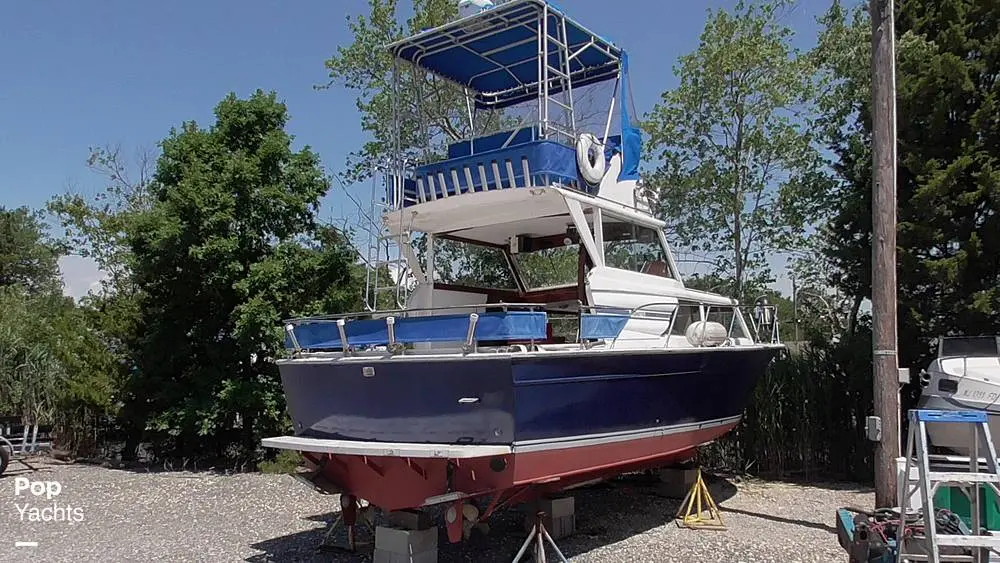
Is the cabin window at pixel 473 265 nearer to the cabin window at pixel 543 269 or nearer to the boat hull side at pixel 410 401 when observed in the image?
the cabin window at pixel 543 269

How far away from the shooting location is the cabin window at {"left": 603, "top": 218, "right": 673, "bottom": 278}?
7.81 meters

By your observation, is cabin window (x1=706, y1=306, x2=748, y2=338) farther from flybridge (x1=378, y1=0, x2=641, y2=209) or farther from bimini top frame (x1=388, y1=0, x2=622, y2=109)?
bimini top frame (x1=388, y1=0, x2=622, y2=109)

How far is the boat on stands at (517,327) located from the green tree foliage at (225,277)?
3209mm

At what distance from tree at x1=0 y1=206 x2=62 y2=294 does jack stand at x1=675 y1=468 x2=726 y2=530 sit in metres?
35.4

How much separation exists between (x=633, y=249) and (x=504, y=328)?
290 cm

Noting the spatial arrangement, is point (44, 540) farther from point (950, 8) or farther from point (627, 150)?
point (950, 8)

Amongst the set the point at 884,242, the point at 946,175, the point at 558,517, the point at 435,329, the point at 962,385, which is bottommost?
the point at 558,517

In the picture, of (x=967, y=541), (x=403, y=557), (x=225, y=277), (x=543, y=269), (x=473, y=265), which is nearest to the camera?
(x=967, y=541)

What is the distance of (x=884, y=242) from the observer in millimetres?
7117

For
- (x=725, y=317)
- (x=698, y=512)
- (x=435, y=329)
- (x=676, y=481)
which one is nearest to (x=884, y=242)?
(x=725, y=317)

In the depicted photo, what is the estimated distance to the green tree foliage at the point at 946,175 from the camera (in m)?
9.12

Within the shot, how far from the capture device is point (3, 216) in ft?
122

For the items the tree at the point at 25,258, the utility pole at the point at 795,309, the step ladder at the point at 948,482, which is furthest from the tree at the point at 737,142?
the tree at the point at 25,258

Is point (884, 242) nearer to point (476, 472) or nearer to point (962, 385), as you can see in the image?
point (962, 385)
